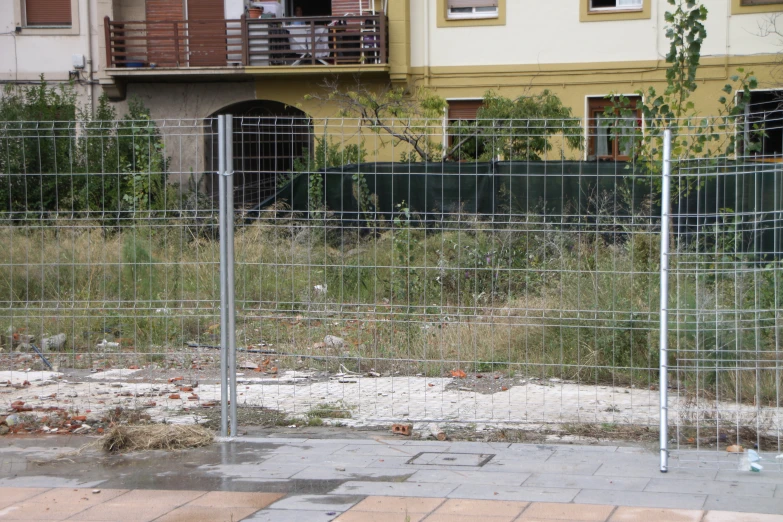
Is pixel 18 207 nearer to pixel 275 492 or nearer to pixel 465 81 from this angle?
pixel 275 492

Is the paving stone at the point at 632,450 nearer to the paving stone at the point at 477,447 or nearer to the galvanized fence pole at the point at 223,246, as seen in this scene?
the paving stone at the point at 477,447

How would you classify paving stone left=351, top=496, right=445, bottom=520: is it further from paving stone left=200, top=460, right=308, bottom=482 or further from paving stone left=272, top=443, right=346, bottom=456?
paving stone left=272, top=443, right=346, bottom=456

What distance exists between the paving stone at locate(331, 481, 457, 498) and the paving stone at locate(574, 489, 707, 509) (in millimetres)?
732

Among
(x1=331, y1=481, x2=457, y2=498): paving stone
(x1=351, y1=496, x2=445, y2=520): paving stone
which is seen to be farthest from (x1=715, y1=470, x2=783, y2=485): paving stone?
(x1=351, y1=496, x2=445, y2=520): paving stone

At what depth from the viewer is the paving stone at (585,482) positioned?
4.77m

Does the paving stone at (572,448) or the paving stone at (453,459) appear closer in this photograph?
the paving stone at (453,459)

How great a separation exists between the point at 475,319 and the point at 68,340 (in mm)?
4182

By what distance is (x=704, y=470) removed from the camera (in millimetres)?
5055

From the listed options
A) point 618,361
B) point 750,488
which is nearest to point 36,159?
point 618,361

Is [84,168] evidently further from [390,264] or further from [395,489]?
[395,489]

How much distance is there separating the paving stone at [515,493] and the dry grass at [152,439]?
6.32 feet

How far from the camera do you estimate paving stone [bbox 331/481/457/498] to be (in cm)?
472

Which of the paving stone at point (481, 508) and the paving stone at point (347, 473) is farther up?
the paving stone at point (481, 508)

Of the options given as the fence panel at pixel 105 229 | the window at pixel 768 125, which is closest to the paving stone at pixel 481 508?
the fence panel at pixel 105 229
